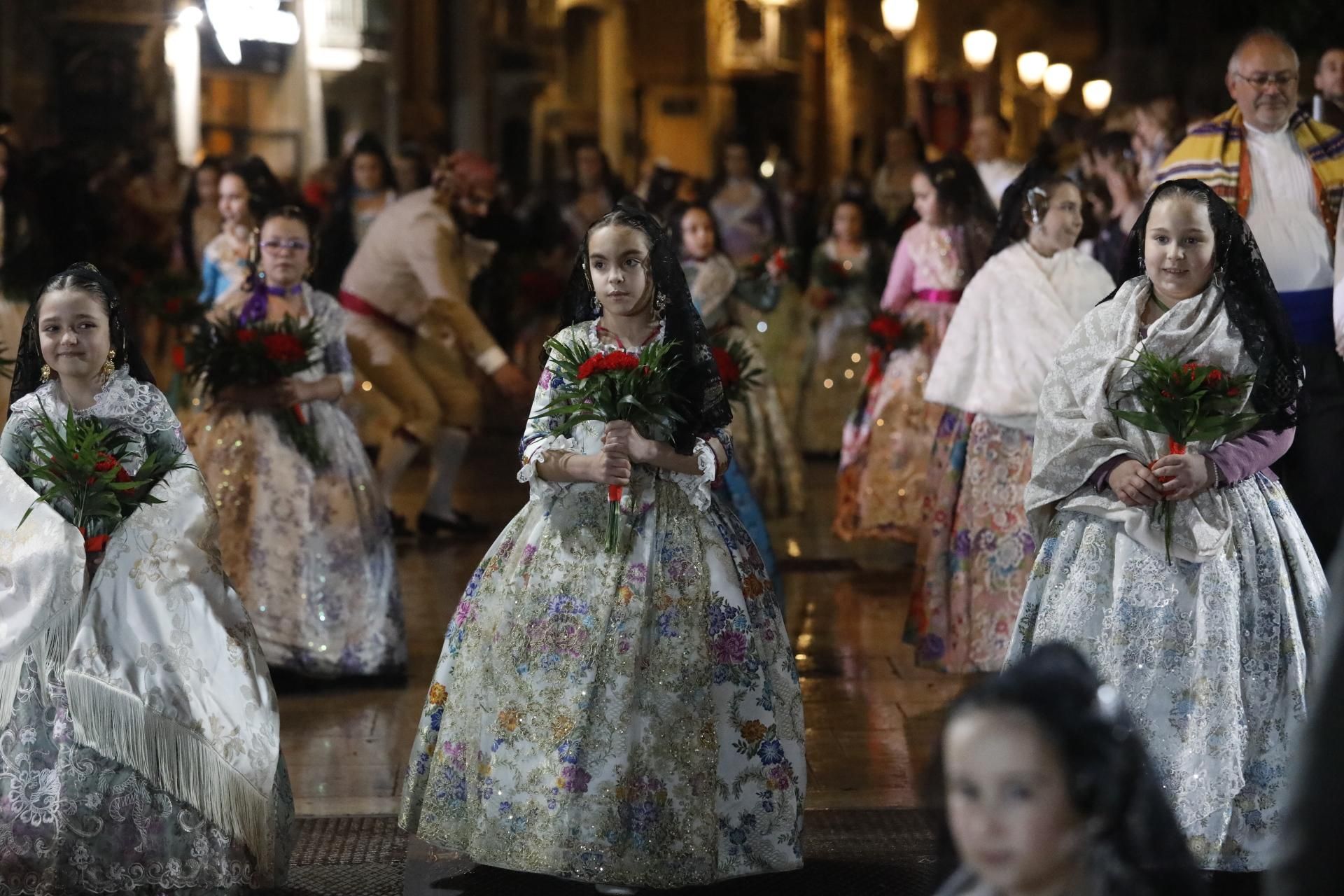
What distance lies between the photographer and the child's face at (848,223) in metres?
13.2

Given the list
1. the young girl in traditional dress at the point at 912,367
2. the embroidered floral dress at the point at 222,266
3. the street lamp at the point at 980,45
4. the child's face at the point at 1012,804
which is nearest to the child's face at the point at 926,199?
the young girl in traditional dress at the point at 912,367

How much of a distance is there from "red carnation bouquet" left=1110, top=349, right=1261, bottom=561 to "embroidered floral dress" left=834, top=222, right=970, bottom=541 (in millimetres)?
4241

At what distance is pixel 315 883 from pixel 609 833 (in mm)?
935

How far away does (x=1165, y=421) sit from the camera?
17.0ft

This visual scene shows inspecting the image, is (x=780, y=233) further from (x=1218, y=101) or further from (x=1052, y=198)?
(x=1052, y=198)

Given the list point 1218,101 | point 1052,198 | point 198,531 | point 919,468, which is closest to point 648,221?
point 198,531

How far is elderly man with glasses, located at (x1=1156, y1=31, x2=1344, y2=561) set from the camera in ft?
22.5

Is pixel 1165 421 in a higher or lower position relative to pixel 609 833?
higher

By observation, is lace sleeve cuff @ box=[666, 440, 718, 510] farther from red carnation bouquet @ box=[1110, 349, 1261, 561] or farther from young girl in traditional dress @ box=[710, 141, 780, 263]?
young girl in traditional dress @ box=[710, 141, 780, 263]

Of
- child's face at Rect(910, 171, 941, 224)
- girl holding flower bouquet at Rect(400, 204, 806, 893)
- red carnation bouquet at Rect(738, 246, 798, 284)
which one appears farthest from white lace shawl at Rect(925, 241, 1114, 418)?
red carnation bouquet at Rect(738, 246, 798, 284)

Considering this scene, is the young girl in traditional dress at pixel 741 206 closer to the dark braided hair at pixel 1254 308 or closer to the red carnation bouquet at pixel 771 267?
the red carnation bouquet at pixel 771 267

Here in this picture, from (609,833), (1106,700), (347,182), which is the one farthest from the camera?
(347,182)

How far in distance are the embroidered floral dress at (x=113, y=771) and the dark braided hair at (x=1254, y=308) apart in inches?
109

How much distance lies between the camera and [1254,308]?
533 centimetres
